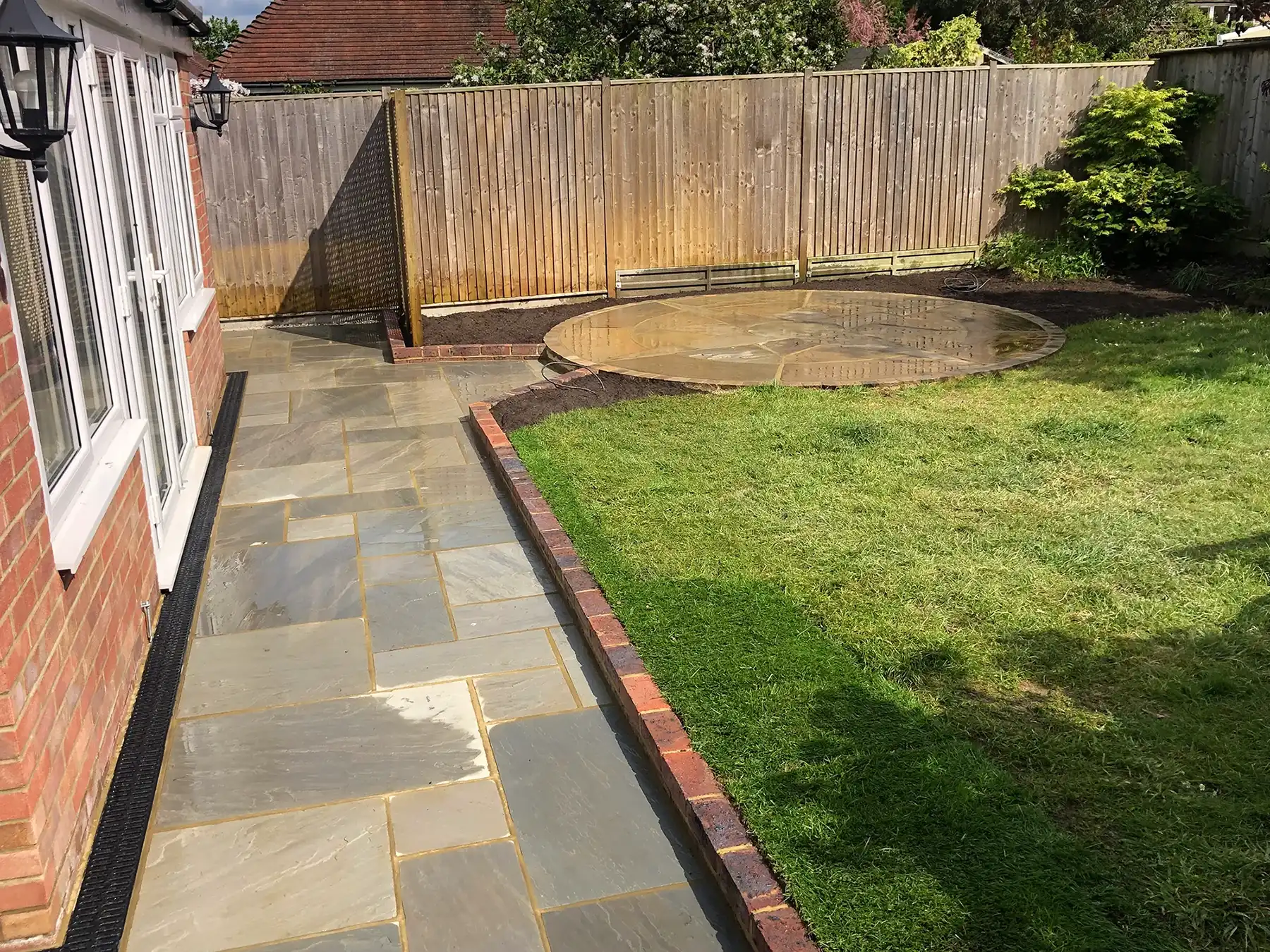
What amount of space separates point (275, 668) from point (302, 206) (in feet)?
26.7

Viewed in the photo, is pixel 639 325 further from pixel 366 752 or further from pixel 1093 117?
pixel 366 752

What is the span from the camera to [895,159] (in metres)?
11.7

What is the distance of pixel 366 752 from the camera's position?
12.5 feet

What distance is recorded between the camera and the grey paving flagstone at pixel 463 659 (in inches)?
171

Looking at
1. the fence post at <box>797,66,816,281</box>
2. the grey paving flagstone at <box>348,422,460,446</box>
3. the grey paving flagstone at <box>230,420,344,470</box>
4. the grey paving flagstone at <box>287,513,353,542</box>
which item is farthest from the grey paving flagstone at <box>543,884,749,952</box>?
the fence post at <box>797,66,816,281</box>

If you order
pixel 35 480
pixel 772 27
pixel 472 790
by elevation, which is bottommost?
pixel 472 790

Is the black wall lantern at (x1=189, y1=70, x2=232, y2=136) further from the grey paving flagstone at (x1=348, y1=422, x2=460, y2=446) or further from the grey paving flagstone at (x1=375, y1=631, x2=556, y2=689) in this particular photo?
the grey paving flagstone at (x1=375, y1=631, x2=556, y2=689)

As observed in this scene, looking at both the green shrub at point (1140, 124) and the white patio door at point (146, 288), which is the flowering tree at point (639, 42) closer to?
the green shrub at point (1140, 124)

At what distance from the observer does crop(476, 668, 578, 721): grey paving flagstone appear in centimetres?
409

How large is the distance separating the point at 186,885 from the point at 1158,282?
10744 mm

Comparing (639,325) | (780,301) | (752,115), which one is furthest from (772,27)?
(639,325)

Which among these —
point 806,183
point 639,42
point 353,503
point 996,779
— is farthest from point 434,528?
point 639,42

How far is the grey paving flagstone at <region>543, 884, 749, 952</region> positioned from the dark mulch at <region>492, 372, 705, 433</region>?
183 inches

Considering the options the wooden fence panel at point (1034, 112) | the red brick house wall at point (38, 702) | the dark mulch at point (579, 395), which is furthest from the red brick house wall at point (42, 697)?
the wooden fence panel at point (1034, 112)
